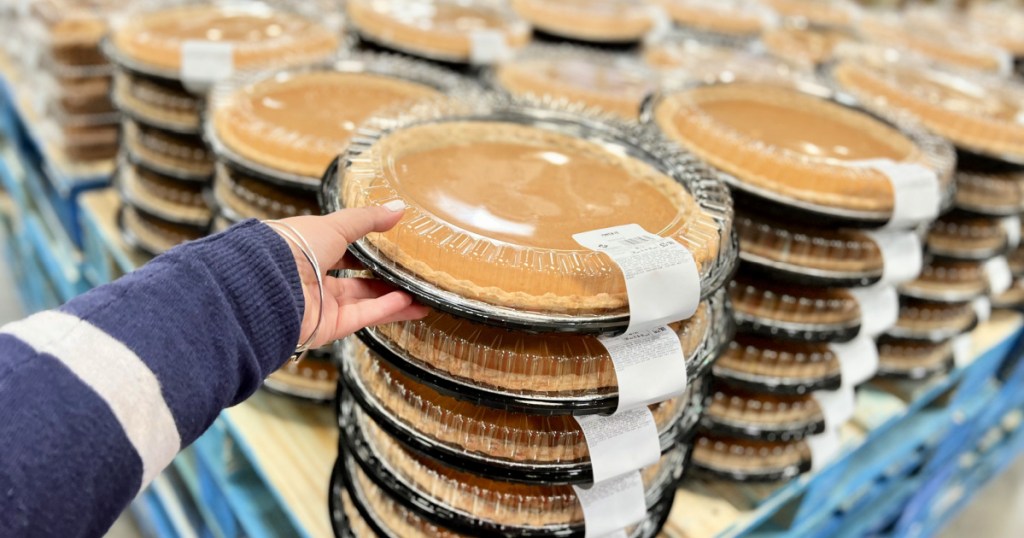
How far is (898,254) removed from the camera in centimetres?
140

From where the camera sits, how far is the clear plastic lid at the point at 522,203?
931mm

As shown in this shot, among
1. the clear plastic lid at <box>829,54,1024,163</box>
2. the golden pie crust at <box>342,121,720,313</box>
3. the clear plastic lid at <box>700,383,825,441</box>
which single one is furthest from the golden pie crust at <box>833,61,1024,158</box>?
Answer: the golden pie crust at <box>342,121,720,313</box>

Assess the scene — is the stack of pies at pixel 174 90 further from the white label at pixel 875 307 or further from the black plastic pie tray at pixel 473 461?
the white label at pixel 875 307

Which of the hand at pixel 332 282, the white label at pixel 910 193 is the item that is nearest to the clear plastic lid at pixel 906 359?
the white label at pixel 910 193

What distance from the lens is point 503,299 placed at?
36.3 inches

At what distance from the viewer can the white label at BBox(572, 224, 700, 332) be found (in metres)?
0.91

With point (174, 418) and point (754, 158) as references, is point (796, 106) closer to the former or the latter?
point (754, 158)

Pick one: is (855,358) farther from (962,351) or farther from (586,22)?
(586,22)

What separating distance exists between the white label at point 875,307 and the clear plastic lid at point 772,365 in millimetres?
96

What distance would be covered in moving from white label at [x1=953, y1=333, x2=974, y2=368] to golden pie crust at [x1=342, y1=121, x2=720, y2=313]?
141 cm

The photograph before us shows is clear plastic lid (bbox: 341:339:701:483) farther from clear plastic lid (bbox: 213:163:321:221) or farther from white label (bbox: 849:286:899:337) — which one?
white label (bbox: 849:286:899:337)

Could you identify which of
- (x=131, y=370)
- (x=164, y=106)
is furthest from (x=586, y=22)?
(x=131, y=370)

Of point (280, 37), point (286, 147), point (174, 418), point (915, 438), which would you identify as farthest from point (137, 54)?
point (915, 438)

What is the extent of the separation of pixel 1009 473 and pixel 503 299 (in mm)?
3639
